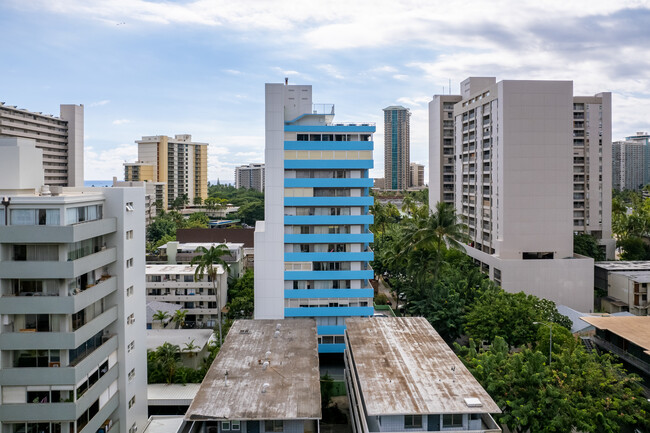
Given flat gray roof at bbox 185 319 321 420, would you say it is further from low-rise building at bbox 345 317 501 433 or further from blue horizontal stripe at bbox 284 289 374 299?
blue horizontal stripe at bbox 284 289 374 299

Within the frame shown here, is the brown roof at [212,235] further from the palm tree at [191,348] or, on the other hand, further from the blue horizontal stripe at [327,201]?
the palm tree at [191,348]

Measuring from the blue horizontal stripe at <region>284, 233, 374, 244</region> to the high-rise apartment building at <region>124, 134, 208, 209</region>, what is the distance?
114 meters

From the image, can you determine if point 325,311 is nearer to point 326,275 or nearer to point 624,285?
point 326,275

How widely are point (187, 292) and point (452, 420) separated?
38239 millimetres

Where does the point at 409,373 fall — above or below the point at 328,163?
below

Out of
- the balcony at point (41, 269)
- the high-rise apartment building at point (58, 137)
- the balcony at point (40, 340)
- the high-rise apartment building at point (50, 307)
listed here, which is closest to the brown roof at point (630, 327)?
the high-rise apartment building at point (50, 307)

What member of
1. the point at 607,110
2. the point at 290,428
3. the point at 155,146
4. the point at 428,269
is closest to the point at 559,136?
the point at 428,269

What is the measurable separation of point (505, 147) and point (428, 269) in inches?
738

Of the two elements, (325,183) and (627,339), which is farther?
(325,183)

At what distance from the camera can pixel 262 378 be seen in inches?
1065

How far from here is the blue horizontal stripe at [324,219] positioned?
144 feet

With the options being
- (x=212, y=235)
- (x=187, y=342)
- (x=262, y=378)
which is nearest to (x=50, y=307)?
(x=262, y=378)

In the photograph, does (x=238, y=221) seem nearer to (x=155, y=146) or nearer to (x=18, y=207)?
(x=155, y=146)

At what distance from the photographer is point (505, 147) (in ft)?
189
